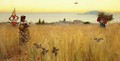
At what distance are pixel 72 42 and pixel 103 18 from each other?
1.07 feet

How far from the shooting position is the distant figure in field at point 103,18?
2.24 m

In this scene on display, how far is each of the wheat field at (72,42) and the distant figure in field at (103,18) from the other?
0.04 metres

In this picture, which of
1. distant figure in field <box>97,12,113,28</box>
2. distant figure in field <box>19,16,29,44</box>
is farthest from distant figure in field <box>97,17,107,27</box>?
distant figure in field <box>19,16,29,44</box>

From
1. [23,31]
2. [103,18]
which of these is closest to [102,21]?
[103,18]

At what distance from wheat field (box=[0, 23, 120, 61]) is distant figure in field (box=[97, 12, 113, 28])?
0.04 metres

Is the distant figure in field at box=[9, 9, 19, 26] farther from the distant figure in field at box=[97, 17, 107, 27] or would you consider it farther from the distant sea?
the distant figure in field at box=[97, 17, 107, 27]

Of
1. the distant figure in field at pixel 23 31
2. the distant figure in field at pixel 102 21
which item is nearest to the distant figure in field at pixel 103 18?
the distant figure in field at pixel 102 21

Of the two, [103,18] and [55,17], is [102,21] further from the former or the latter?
[55,17]

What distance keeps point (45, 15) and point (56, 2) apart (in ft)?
0.49

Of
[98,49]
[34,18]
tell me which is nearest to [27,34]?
[34,18]

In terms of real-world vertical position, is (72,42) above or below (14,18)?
below

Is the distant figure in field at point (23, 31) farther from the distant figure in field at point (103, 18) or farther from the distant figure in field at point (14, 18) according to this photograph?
the distant figure in field at point (103, 18)

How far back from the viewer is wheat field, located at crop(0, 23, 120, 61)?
224 centimetres

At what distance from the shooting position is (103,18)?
7.37 ft
